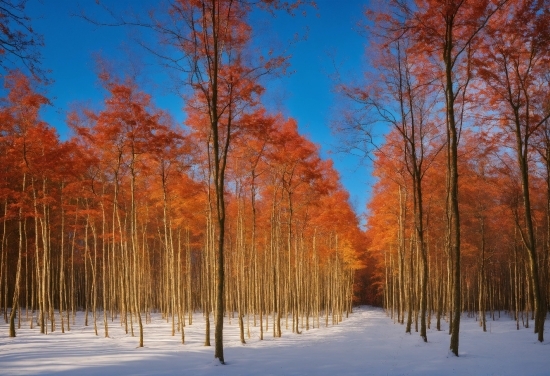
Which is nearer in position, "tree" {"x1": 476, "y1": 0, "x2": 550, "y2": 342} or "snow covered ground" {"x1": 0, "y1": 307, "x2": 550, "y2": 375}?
"snow covered ground" {"x1": 0, "y1": 307, "x2": 550, "y2": 375}

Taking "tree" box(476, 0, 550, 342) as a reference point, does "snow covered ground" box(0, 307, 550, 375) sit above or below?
below

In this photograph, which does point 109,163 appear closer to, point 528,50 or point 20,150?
point 20,150

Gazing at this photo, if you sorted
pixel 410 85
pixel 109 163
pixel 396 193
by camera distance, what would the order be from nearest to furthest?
pixel 410 85 < pixel 109 163 < pixel 396 193

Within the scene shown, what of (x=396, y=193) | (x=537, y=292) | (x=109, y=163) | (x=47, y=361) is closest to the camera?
(x=47, y=361)

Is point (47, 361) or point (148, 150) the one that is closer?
point (47, 361)

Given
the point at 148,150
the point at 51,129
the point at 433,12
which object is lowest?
the point at 148,150

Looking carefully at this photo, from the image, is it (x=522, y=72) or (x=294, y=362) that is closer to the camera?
(x=294, y=362)

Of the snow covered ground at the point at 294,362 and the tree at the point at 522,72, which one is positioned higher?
the tree at the point at 522,72

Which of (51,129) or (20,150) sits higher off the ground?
(51,129)

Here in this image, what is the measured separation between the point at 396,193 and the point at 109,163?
15920 millimetres

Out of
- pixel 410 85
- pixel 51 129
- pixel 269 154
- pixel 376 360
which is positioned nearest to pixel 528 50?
pixel 410 85

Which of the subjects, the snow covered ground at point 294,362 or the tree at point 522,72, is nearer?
the snow covered ground at point 294,362

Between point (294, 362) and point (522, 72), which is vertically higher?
point (522, 72)

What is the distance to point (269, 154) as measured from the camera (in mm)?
17062
